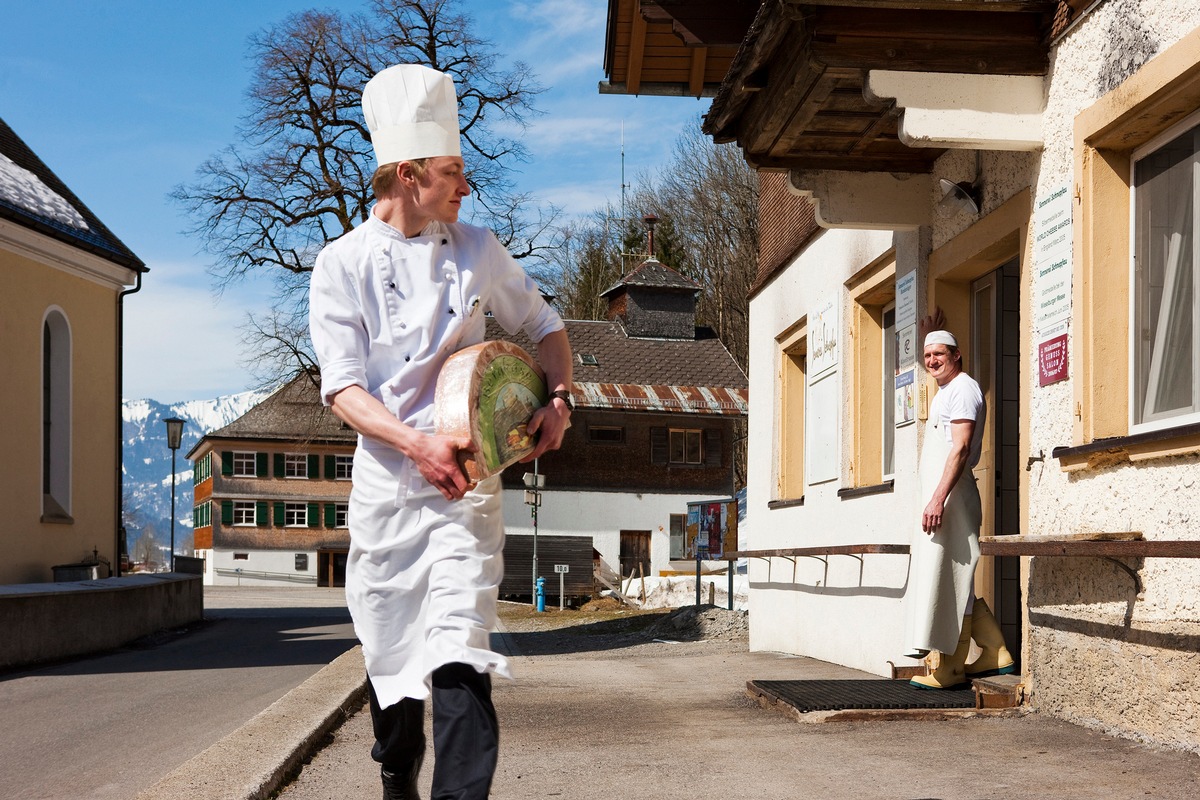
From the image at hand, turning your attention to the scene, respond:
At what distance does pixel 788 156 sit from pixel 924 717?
3782mm

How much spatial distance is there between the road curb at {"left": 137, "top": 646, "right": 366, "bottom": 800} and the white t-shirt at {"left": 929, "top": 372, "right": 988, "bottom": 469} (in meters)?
3.55

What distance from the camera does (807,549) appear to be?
11.5 m

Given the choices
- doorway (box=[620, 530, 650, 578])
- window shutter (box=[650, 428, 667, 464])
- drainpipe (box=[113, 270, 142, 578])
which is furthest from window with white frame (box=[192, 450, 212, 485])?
drainpipe (box=[113, 270, 142, 578])

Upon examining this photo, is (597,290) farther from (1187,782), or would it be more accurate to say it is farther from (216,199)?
(1187,782)

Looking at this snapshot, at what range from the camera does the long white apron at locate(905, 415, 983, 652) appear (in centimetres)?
740

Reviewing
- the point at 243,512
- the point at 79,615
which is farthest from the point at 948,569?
the point at 243,512

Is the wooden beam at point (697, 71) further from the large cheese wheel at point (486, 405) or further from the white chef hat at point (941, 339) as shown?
the large cheese wheel at point (486, 405)

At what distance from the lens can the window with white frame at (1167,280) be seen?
5.96m

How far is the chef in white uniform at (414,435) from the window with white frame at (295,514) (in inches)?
2756

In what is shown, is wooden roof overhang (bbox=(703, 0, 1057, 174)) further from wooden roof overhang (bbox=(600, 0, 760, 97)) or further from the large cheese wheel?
wooden roof overhang (bbox=(600, 0, 760, 97))

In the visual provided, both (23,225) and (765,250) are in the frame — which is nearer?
(765,250)

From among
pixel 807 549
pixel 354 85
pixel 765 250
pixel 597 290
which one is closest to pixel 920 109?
pixel 807 549

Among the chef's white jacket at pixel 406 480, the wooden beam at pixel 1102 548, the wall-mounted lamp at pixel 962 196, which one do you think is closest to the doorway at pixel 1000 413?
the wall-mounted lamp at pixel 962 196

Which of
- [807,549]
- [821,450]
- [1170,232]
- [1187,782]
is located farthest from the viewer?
[821,450]
